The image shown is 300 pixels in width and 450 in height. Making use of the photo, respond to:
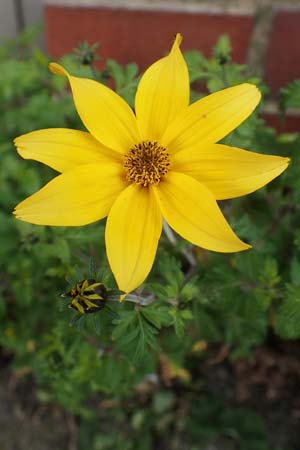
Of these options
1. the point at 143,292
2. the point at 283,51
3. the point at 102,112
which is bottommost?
the point at 143,292

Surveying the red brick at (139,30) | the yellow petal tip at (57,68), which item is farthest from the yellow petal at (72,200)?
the red brick at (139,30)

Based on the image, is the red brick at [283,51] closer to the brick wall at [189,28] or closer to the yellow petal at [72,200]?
the brick wall at [189,28]

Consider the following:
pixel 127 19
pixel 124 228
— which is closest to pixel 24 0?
pixel 127 19

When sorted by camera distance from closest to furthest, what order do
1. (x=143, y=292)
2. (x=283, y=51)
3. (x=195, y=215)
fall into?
1. (x=195, y=215)
2. (x=143, y=292)
3. (x=283, y=51)

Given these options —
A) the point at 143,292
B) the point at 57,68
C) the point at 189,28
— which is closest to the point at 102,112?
the point at 57,68

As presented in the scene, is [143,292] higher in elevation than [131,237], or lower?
lower

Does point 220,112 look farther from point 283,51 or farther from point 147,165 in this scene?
point 283,51
